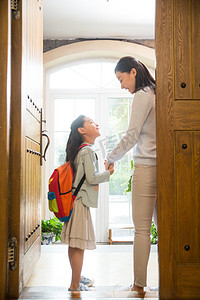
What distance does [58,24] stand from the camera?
456 centimetres

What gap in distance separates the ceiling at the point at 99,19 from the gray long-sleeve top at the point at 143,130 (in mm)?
2541

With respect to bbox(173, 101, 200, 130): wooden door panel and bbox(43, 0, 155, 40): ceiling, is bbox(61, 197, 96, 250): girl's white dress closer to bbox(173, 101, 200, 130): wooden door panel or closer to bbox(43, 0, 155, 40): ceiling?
bbox(173, 101, 200, 130): wooden door panel

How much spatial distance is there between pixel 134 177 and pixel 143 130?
0.30 meters

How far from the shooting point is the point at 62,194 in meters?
2.11

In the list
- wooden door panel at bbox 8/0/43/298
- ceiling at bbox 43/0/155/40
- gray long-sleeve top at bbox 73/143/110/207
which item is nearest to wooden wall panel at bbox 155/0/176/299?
gray long-sleeve top at bbox 73/143/110/207

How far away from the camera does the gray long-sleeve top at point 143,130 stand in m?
1.97

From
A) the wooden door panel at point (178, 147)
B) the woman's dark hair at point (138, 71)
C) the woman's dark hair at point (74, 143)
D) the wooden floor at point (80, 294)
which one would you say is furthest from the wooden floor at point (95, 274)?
the woman's dark hair at point (138, 71)

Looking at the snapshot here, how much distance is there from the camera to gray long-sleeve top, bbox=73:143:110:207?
211 centimetres

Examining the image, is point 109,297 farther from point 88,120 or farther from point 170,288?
point 88,120

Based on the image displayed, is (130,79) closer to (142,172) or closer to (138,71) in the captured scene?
(138,71)

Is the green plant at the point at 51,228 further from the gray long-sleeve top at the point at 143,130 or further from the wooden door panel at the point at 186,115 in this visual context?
the wooden door panel at the point at 186,115

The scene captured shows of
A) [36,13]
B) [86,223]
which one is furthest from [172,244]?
[36,13]

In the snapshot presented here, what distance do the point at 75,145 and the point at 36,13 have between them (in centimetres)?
107

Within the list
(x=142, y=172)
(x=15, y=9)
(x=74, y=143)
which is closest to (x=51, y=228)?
(x=74, y=143)
